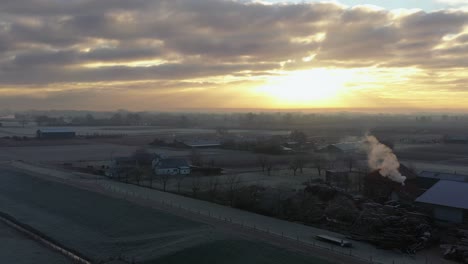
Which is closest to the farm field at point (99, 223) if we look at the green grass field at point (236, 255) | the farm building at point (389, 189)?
the green grass field at point (236, 255)

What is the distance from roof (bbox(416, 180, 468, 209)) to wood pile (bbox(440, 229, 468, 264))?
2590 mm

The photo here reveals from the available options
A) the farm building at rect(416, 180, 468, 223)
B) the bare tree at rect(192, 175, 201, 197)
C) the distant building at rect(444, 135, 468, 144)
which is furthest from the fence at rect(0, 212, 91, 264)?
the distant building at rect(444, 135, 468, 144)

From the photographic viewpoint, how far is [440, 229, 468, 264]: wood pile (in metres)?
21.0

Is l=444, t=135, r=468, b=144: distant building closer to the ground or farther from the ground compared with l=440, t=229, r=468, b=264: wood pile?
farther from the ground

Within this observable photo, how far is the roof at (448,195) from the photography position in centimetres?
2634

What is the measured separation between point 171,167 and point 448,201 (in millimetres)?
26261

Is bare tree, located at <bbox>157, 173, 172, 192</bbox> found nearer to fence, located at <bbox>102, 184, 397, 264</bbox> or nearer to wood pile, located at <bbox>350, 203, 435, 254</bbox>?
fence, located at <bbox>102, 184, 397, 264</bbox>

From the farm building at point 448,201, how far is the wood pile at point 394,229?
95 cm

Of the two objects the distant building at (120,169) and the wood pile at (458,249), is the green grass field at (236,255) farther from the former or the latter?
the distant building at (120,169)

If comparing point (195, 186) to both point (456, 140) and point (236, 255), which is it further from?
Answer: point (456, 140)

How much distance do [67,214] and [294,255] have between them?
15686 mm

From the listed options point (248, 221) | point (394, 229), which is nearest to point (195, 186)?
point (248, 221)

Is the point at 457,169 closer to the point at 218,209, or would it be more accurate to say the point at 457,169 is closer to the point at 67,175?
the point at 218,209

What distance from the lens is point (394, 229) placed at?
24.0 metres
